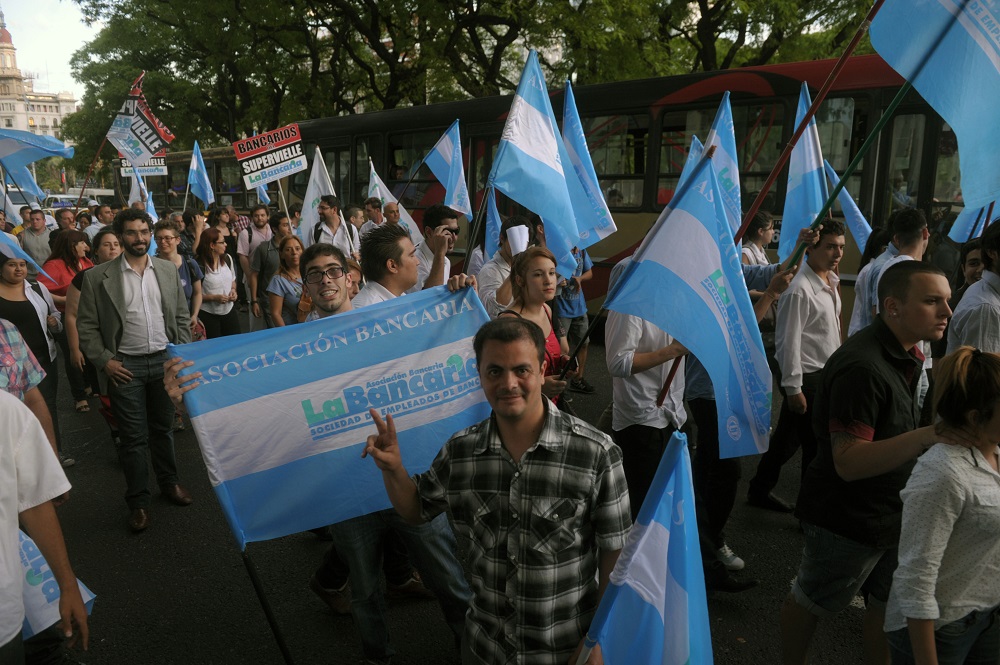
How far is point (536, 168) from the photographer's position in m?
4.26

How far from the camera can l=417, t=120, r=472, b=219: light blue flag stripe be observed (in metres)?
7.21

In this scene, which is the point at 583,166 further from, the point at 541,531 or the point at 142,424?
the point at 541,531

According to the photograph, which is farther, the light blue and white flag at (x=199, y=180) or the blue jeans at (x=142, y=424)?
the light blue and white flag at (x=199, y=180)

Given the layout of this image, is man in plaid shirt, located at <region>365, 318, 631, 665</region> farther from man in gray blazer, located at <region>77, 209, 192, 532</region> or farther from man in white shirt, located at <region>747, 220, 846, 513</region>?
man in gray blazer, located at <region>77, 209, 192, 532</region>

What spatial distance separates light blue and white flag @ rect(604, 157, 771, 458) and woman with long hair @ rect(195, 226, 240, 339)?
5.21m

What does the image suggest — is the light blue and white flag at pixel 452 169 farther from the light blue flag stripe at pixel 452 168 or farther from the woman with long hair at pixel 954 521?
the woman with long hair at pixel 954 521

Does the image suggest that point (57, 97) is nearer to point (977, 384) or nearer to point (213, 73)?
point (213, 73)

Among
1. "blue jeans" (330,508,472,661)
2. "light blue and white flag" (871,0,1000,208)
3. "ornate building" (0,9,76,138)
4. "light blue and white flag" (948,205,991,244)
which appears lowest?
"blue jeans" (330,508,472,661)

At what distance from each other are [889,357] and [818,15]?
15.0 metres

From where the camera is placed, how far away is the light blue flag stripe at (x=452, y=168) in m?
7.21

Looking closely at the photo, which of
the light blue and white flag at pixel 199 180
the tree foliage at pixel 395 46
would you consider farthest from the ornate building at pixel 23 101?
the light blue and white flag at pixel 199 180

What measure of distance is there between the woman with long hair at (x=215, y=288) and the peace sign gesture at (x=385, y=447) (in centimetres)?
539

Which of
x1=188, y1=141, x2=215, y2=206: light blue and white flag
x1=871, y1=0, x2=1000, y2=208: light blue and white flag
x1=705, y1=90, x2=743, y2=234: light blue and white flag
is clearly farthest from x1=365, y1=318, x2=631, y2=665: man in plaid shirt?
x1=188, y1=141, x2=215, y2=206: light blue and white flag

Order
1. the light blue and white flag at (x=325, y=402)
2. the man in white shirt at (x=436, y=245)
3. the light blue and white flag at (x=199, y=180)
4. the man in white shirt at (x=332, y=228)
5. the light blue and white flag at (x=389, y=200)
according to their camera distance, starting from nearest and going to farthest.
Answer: the light blue and white flag at (x=325, y=402) < the man in white shirt at (x=436, y=245) < the man in white shirt at (x=332, y=228) < the light blue and white flag at (x=389, y=200) < the light blue and white flag at (x=199, y=180)
